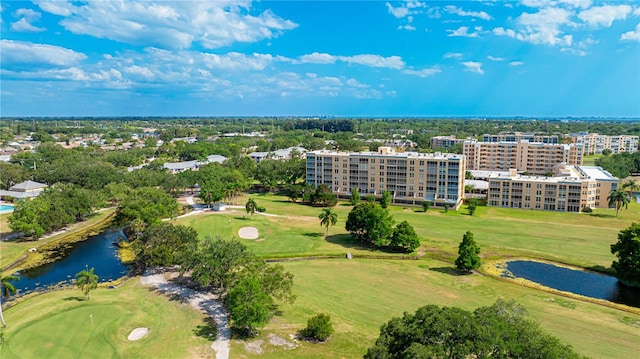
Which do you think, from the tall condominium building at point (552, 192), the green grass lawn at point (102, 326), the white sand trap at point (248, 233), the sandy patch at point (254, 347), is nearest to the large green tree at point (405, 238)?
the white sand trap at point (248, 233)

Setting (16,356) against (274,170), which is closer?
(16,356)

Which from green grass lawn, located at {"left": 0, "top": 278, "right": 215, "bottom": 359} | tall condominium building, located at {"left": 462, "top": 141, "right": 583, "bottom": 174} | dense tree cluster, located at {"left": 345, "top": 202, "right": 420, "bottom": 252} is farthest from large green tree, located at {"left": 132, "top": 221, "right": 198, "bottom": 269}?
tall condominium building, located at {"left": 462, "top": 141, "right": 583, "bottom": 174}

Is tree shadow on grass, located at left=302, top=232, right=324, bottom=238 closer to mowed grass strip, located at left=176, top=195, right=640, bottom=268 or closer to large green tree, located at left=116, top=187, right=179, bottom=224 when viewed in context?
mowed grass strip, located at left=176, top=195, right=640, bottom=268

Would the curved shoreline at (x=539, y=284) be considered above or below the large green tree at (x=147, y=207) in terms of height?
below

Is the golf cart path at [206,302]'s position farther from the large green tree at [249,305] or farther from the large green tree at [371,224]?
the large green tree at [371,224]

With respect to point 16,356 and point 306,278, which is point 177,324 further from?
point 306,278

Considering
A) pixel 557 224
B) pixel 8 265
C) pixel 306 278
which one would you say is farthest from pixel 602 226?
pixel 8 265
